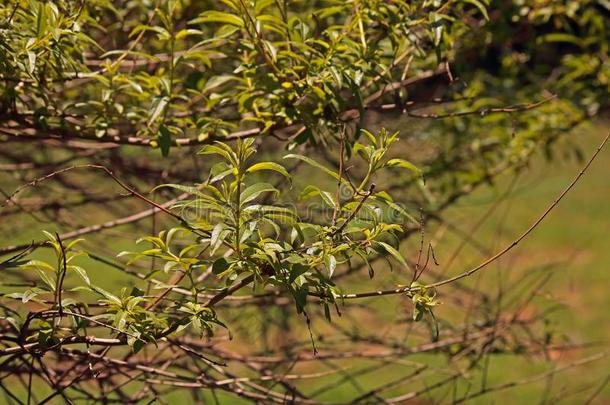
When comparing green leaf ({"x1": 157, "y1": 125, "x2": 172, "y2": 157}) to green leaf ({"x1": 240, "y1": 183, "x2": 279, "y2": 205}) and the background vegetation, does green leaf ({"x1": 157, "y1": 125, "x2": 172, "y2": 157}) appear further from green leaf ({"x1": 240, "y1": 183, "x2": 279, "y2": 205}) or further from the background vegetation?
green leaf ({"x1": 240, "y1": 183, "x2": 279, "y2": 205})

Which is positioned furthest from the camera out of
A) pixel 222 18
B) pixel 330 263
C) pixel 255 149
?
pixel 222 18

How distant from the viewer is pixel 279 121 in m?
2.27

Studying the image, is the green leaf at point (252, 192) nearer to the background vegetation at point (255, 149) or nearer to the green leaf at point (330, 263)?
the background vegetation at point (255, 149)

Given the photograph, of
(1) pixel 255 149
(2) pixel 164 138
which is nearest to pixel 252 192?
(1) pixel 255 149

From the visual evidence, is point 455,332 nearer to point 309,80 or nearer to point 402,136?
point 402,136

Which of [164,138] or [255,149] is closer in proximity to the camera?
[255,149]

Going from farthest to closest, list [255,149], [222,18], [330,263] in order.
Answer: [222,18]
[255,149]
[330,263]

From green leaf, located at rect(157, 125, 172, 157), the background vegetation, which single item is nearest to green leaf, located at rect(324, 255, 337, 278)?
the background vegetation

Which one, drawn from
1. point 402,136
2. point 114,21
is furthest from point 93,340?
point 402,136

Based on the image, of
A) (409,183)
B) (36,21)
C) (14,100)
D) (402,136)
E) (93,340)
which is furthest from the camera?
(402,136)

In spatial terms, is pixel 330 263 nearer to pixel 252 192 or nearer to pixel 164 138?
pixel 252 192

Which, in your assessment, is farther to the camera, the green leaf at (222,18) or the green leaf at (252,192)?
the green leaf at (222,18)

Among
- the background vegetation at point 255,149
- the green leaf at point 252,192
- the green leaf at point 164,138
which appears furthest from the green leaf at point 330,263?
the green leaf at point 164,138

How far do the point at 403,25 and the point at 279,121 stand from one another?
0.42 m
